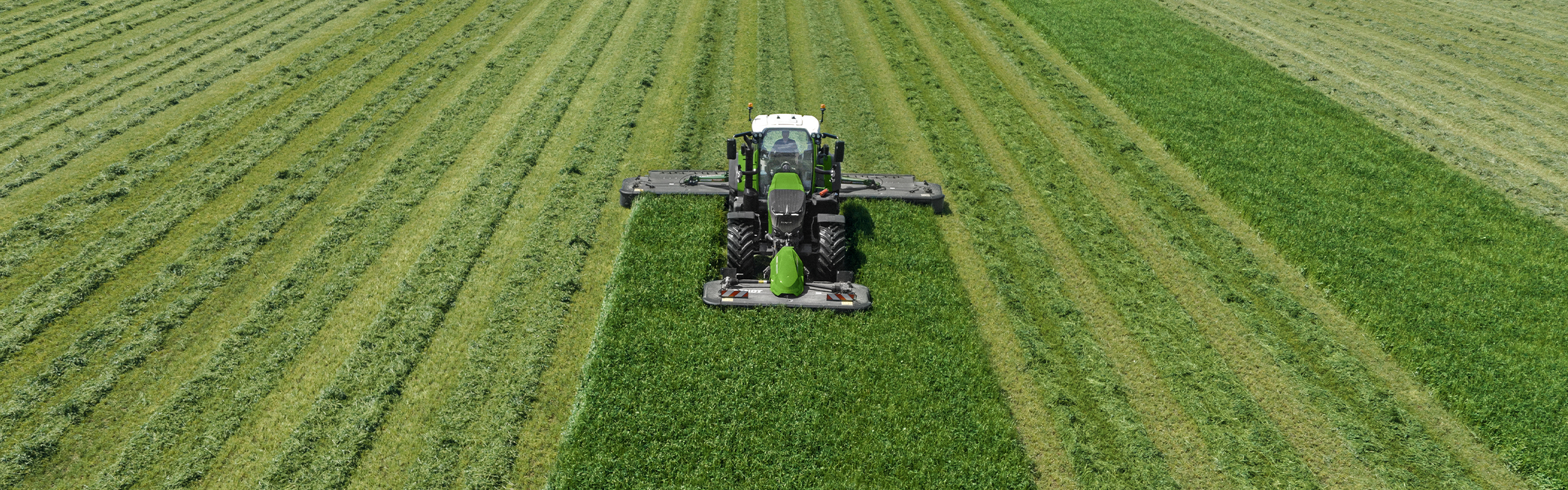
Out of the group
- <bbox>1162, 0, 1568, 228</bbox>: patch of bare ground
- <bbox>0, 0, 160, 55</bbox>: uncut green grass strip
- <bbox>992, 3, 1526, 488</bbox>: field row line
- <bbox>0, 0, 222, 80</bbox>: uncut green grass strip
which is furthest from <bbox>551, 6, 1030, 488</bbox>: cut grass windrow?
<bbox>0, 0, 160, 55</bbox>: uncut green grass strip

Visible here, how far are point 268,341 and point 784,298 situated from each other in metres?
7.33

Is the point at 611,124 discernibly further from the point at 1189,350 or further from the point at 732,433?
the point at 1189,350

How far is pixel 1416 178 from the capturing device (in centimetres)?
1509

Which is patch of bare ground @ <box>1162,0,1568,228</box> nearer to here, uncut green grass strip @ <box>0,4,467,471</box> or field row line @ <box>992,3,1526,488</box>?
field row line @ <box>992,3,1526,488</box>

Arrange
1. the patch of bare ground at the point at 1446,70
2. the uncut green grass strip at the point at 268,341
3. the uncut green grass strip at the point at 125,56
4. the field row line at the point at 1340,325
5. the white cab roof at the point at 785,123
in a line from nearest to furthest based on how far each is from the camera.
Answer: the uncut green grass strip at the point at 268,341, the field row line at the point at 1340,325, the white cab roof at the point at 785,123, the patch of bare ground at the point at 1446,70, the uncut green grass strip at the point at 125,56

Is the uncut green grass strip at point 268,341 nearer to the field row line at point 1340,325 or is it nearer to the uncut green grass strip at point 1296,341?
the uncut green grass strip at point 1296,341

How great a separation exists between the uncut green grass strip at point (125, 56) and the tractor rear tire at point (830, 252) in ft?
58.9

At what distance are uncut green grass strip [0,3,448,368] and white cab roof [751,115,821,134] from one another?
10.6 m

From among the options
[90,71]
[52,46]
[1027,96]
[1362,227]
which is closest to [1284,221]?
[1362,227]

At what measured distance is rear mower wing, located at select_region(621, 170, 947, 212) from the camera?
1305 cm

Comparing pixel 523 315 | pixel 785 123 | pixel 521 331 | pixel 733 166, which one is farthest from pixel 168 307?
pixel 785 123

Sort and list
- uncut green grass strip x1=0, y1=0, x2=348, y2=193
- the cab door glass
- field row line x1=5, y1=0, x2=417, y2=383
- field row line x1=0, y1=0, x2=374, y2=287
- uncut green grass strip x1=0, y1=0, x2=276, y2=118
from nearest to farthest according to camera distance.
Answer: field row line x1=5, y1=0, x2=417, y2=383
field row line x1=0, y1=0, x2=374, y2=287
the cab door glass
uncut green grass strip x1=0, y1=0, x2=348, y2=193
uncut green grass strip x1=0, y1=0, x2=276, y2=118

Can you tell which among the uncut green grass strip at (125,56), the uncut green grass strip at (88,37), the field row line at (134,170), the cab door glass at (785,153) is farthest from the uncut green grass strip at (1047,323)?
the uncut green grass strip at (88,37)

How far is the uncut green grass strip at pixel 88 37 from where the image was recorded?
61.2ft
